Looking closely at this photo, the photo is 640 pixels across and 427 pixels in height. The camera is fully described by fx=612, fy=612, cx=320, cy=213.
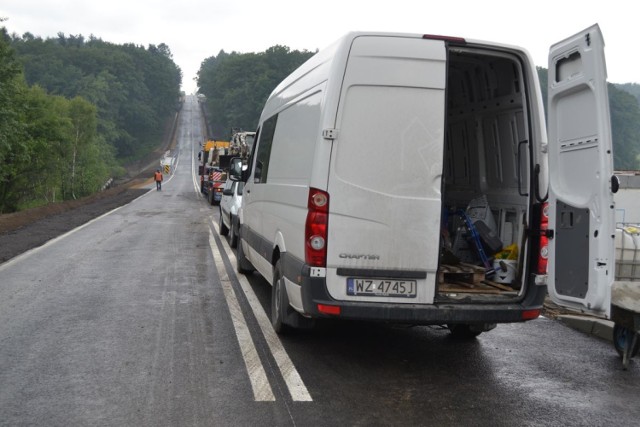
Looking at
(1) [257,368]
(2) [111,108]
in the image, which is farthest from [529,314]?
(2) [111,108]

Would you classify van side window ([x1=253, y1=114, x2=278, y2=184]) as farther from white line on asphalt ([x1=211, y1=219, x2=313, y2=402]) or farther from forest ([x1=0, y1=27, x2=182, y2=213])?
forest ([x1=0, y1=27, x2=182, y2=213])

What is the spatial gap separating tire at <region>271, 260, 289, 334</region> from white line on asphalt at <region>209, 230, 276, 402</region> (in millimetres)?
300

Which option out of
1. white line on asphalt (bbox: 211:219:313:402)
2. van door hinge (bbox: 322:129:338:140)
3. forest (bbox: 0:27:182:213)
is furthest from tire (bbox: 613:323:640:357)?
forest (bbox: 0:27:182:213)

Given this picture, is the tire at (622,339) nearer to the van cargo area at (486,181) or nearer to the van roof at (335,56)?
the van cargo area at (486,181)

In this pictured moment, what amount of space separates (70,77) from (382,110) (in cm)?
11587

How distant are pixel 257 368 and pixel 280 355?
437 millimetres

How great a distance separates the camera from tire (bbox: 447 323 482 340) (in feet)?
20.3

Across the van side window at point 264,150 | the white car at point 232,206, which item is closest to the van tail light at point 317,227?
the van side window at point 264,150

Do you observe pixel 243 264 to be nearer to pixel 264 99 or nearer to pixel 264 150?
pixel 264 150

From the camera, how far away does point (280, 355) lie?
537 centimetres

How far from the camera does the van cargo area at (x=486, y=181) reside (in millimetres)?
5352

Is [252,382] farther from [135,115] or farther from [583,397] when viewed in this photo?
[135,115]

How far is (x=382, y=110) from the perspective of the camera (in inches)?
191

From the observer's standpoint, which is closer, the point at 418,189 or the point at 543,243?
the point at 418,189
